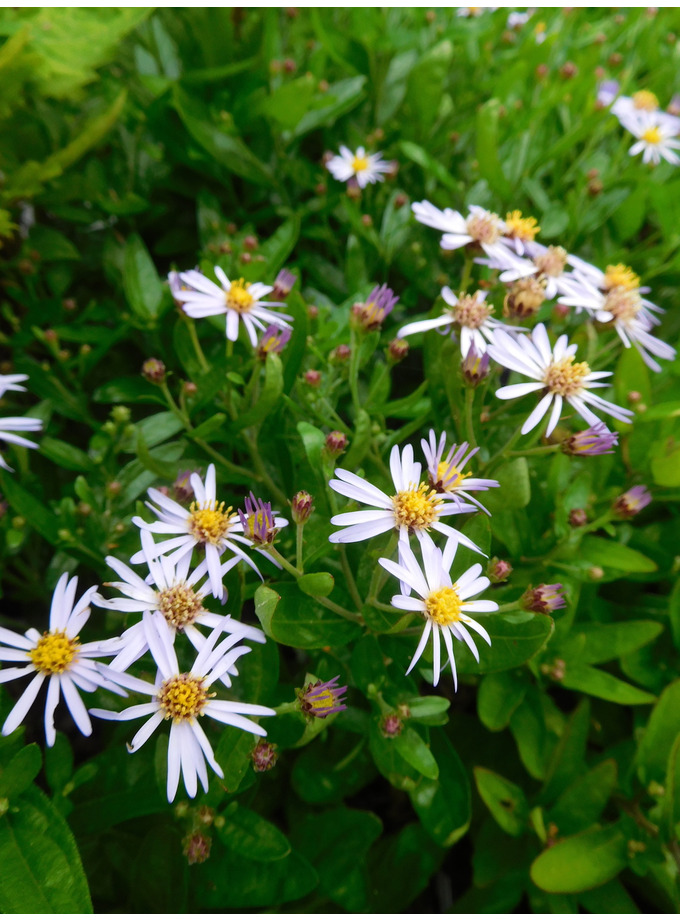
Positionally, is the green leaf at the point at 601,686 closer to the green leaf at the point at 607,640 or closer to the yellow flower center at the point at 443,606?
the green leaf at the point at 607,640

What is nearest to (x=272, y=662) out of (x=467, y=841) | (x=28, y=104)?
(x=467, y=841)

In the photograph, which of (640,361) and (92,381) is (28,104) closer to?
(92,381)

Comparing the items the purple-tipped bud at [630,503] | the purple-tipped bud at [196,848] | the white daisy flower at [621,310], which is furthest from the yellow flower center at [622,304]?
the purple-tipped bud at [196,848]

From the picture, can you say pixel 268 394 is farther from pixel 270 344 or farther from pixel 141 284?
pixel 141 284

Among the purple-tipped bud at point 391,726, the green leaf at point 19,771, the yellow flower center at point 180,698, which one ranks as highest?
the yellow flower center at point 180,698

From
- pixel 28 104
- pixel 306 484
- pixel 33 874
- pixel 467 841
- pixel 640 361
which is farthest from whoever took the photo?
pixel 28 104

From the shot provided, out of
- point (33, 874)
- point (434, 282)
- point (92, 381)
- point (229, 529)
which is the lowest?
point (33, 874)

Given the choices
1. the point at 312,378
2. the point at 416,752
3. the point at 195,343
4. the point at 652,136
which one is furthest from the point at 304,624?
the point at 652,136
